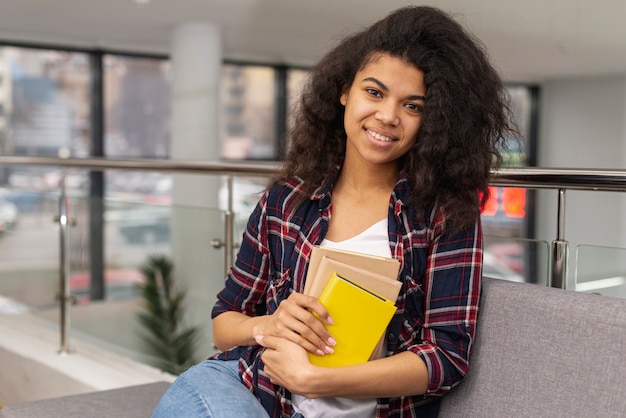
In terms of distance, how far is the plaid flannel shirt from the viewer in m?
1.41

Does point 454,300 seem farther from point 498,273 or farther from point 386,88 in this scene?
point 498,273

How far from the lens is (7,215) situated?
536 centimetres

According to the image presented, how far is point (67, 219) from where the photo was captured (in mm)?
3857

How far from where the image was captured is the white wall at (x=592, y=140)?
4.93 metres

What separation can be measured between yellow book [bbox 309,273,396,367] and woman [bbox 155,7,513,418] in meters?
0.02

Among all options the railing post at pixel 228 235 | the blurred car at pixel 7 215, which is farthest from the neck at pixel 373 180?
the blurred car at pixel 7 215

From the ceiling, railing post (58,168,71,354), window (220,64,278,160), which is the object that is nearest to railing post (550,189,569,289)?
the ceiling

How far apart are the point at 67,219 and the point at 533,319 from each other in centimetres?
293

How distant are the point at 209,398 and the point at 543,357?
603 mm

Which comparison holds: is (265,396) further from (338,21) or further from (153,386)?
(338,21)

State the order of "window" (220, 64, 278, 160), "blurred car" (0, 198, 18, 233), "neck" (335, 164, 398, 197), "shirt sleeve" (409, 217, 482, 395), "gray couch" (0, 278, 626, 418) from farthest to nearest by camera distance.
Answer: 1. "window" (220, 64, 278, 160)
2. "blurred car" (0, 198, 18, 233)
3. "neck" (335, 164, 398, 197)
4. "shirt sleeve" (409, 217, 482, 395)
5. "gray couch" (0, 278, 626, 418)

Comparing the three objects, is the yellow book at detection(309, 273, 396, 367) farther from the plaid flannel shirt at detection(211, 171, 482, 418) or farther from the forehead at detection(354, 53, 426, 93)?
the forehead at detection(354, 53, 426, 93)

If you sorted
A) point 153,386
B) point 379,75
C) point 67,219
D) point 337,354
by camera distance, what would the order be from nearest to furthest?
point 337,354 → point 379,75 → point 153,386 → point 67,219

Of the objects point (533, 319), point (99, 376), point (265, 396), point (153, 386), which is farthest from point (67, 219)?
point (533, 319)
